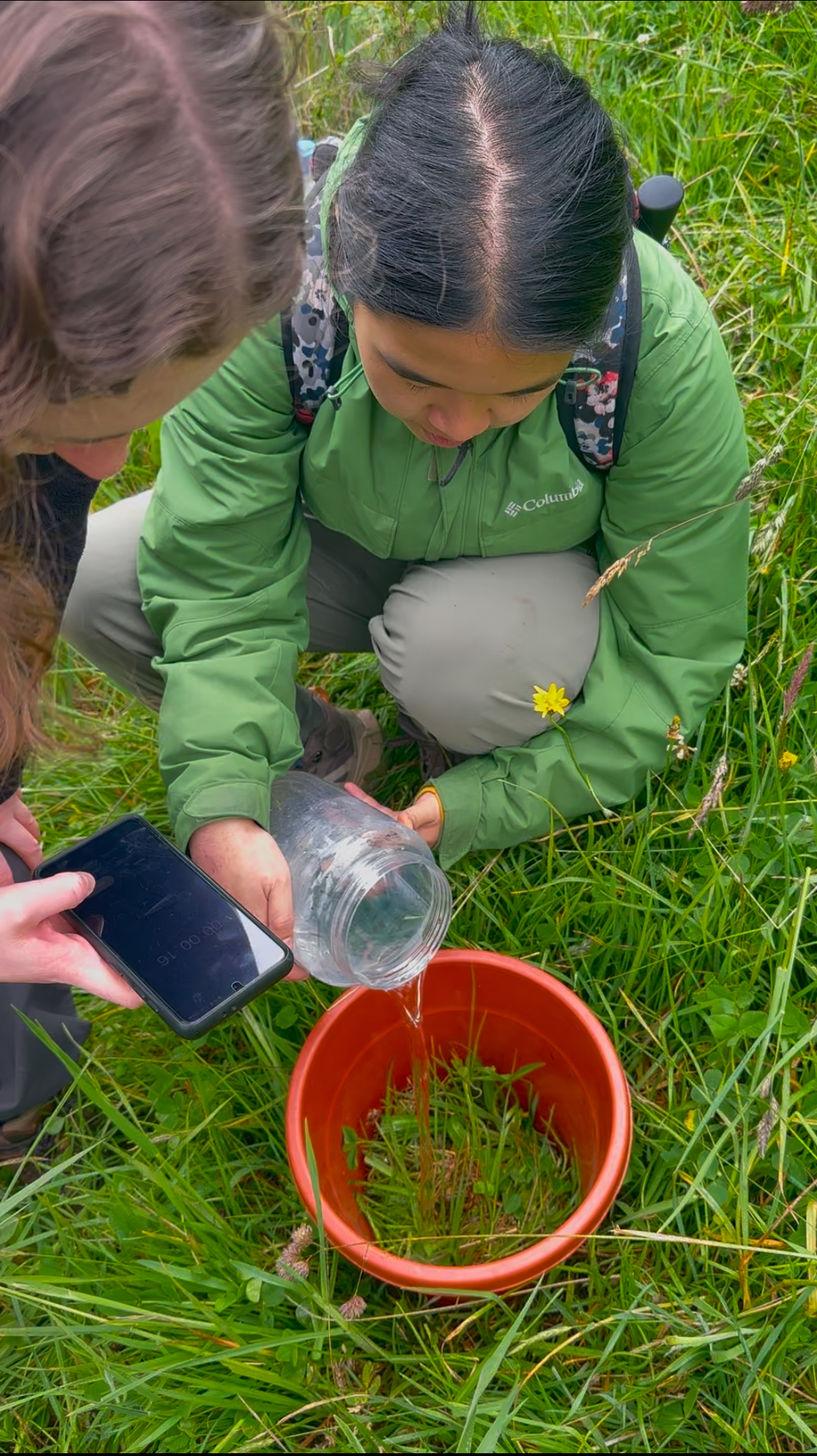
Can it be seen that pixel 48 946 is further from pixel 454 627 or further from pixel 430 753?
pixel 430 753

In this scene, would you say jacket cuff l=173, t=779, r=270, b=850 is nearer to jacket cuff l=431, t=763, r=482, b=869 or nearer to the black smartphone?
the black smartphone

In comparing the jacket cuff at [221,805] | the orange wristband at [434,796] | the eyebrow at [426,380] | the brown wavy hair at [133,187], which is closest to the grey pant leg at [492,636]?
the orange wristband at [434,796]

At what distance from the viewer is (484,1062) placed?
5.58ft

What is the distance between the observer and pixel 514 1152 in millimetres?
1647

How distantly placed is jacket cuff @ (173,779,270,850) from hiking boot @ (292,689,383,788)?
1.05ft

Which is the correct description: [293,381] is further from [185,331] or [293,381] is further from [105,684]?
[105,684]

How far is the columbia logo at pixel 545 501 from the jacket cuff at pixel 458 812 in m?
0.39

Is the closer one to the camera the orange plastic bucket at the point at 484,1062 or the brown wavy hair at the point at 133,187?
the brown wavy hair at the point at 133,187

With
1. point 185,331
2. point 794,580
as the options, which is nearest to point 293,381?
point 185,331

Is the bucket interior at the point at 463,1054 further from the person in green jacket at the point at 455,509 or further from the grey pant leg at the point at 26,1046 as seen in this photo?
the grey pant leg at the point at 26,1046

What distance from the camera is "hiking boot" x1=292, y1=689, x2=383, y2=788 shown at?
1.89 metres

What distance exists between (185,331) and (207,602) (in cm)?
74

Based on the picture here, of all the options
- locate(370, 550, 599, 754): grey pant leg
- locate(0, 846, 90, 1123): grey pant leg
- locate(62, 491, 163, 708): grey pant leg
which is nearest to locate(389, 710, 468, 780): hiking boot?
locate(370, 550, 599, 754): grey pant leg

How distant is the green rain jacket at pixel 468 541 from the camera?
1451 mm
